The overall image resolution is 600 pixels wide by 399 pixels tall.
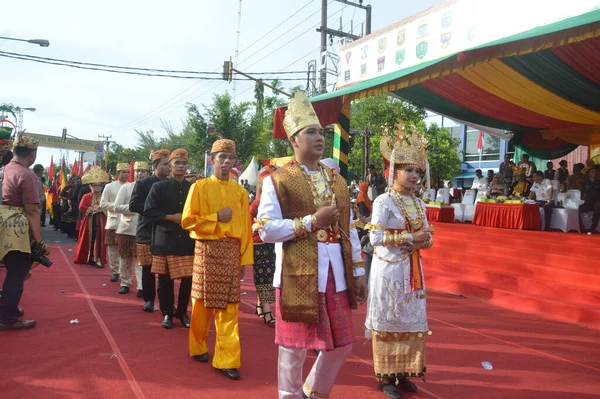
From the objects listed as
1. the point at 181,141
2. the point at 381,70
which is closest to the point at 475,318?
the point at 381,70

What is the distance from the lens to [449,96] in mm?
10859

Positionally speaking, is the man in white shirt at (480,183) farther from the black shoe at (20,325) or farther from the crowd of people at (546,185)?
the black shoe at (20,325)

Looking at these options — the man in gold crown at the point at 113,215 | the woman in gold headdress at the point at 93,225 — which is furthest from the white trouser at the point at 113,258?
the woman in gold headdress at the point at 93,225

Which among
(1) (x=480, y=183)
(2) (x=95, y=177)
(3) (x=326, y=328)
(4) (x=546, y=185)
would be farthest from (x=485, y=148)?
(3) (x=326, y=328)

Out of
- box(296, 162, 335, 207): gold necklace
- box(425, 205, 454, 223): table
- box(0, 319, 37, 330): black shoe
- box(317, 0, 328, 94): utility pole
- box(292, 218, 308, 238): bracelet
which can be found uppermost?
box(317, 0, 328, 94): utility pole

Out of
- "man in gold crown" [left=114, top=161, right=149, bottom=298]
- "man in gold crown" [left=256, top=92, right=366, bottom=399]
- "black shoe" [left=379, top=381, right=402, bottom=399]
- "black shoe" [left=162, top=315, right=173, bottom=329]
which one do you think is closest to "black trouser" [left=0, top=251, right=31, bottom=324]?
"black shoe" [left=162, top=315, right=173, bottom=329]

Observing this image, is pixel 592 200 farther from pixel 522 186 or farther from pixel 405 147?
pixel 405 147

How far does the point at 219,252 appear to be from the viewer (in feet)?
12.7

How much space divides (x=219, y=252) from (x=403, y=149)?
1.61m

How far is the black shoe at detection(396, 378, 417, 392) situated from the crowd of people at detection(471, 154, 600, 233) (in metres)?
7.90

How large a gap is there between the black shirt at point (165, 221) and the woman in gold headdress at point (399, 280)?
193 centimetres

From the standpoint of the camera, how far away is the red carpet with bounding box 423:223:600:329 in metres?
6.10

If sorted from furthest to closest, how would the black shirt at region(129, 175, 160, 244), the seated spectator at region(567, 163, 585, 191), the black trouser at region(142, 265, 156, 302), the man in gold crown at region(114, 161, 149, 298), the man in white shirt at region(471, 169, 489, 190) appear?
the man in white shirt at region(471, 169, 489, 190)
the seated spectator at region(567, 163, 585, 191)
the man in gold crown at region(114, 161, 149, 298)
the black trouser at region(142, 265, 156, 302)
the black shirt at region(129, 175, 160, 244)

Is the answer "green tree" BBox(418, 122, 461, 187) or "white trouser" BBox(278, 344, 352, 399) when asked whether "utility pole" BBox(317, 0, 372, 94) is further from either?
"white trouser" BBox(278, 344, 352, 399)
